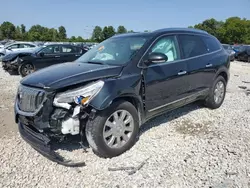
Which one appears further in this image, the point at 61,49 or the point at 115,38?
the point at 61,49

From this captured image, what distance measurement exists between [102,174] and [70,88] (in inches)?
46.3

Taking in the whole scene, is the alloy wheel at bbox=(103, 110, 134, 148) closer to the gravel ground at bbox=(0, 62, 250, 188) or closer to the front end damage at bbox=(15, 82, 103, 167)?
the gravel ground at bbox=(0, 62, 250, 188)

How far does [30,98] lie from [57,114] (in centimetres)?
48

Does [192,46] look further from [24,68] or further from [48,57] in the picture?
[24,68]

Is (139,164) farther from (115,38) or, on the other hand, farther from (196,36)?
(196,36)

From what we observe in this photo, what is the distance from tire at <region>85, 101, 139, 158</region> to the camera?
322 cm

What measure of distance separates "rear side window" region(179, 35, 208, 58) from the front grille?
9.12 ft

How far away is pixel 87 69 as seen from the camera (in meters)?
3.60

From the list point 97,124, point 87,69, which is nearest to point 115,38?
point 87,69

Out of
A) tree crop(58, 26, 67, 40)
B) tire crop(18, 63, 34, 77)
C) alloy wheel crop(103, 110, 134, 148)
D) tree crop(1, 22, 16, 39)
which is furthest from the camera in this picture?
tree crop(58, 26, 67, 40)

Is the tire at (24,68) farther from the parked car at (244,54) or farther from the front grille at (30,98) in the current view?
the parked car at (244,54)

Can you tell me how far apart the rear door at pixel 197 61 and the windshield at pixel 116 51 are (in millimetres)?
991

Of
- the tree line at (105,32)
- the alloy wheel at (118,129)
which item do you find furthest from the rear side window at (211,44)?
the tree line at (105,32)

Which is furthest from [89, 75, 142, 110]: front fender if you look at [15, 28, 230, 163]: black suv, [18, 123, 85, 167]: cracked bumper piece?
[18, 123, 85, 167]: cracked bumper piece
